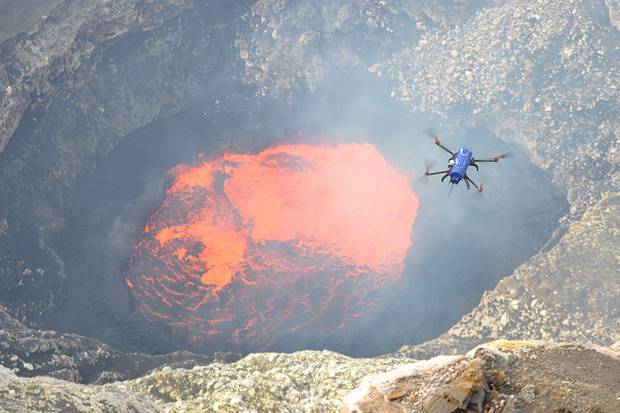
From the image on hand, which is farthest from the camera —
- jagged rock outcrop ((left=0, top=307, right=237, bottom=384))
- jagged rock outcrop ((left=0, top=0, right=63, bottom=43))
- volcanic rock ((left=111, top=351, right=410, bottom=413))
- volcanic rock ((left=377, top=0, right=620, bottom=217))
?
volcanic rock ((left=377, top=0, right=620, bottom=217))

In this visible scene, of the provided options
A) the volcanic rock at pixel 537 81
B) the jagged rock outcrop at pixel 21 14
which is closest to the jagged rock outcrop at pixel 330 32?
the volcanic rock at pixel 537 81

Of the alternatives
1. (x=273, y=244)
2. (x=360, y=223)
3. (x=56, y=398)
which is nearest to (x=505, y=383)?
(x=56, y=398)

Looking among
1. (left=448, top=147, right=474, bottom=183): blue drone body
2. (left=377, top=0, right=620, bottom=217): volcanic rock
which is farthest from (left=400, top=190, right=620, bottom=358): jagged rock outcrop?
(left=448, top=147, right=474, bottom=183): blue drone body

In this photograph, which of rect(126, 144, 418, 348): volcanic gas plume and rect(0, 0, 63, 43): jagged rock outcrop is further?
rect(0, 0, 63, 43): jagged rock outcrop

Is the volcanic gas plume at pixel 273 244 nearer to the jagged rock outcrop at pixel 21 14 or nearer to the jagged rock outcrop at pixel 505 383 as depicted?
the jagged rock outcrop at pixel 21 14

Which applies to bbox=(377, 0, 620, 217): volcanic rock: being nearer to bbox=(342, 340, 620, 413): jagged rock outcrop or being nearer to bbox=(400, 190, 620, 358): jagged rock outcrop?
bbox=(400, 190, 620, 358): jagged rock outcrop

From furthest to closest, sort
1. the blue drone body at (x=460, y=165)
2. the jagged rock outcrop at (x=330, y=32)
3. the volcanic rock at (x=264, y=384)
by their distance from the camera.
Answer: the jagged rock outcrop at (x=330, y=32) < the volcanic rock at (x=264, y=384) < the blue drone body at (x=460, y=165)

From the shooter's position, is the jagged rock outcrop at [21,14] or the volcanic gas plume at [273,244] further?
the jagged rock outcrop at [21,14]
